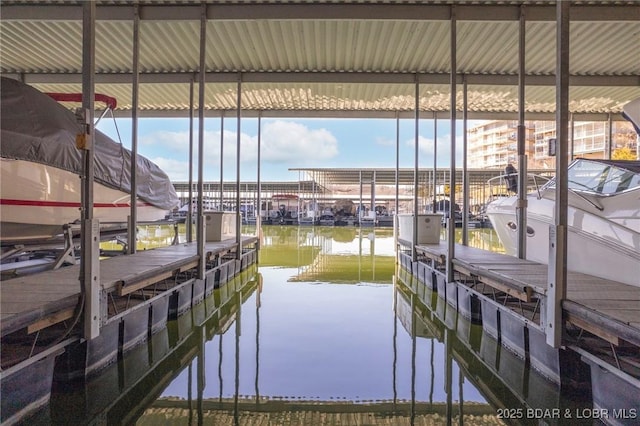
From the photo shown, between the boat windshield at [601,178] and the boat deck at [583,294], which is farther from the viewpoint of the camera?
the boat windshield at [601,178]

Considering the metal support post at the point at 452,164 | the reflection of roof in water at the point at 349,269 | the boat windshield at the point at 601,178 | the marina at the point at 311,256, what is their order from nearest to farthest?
the marina at the point at 311,256
the boat windshield at the point at 601,178
the metal support post at the point at 452,164
the reflection of roof in water at the point at 349,269

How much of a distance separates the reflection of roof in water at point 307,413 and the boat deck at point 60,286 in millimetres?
909

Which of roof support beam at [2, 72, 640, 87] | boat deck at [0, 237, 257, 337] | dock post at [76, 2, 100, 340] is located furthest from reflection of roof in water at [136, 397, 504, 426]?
roof support beam at [2, 72, 640, 87]

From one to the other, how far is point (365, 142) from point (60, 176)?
1981 inches

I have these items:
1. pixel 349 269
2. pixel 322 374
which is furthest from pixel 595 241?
pixel 349 269

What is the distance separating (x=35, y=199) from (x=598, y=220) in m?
6.31

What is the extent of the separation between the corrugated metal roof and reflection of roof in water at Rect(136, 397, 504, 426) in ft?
15.2

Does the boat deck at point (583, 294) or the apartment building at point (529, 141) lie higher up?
the apartment building at point (529, 141)

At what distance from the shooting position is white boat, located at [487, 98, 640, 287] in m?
4.40

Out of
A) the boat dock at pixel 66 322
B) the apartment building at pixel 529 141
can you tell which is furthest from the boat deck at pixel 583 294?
the apartment building at pixel 529 141

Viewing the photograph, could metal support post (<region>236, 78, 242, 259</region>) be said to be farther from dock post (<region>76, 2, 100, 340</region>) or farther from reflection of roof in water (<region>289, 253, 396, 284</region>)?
dock post (<region>76, 2, 100, 340</region>)

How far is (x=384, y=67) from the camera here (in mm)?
7453

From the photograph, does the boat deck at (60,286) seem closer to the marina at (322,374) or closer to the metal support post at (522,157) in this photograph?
the marina at (322,374)

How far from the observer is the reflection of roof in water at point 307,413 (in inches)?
105
